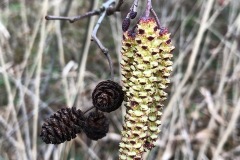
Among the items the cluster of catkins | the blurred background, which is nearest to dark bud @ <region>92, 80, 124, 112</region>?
the cluster of catkins

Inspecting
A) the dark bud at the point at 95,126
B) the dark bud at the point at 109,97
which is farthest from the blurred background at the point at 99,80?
the dark bud at the point at 109,97

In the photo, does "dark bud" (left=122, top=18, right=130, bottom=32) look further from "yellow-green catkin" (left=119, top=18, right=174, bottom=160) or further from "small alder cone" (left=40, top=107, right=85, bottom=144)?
"small alder cone" (left=40, top=107, right=85, bottom=144)

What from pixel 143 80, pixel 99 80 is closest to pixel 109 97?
pixel 143 80

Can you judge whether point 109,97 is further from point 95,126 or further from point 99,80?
point 99,80

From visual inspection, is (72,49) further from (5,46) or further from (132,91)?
(132,91)

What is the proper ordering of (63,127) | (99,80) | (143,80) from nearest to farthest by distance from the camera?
(143,80)
(63,127)
(99,80)

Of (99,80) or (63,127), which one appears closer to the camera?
(63,127)

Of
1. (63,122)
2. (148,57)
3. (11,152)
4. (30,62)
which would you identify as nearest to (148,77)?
(148,57)
